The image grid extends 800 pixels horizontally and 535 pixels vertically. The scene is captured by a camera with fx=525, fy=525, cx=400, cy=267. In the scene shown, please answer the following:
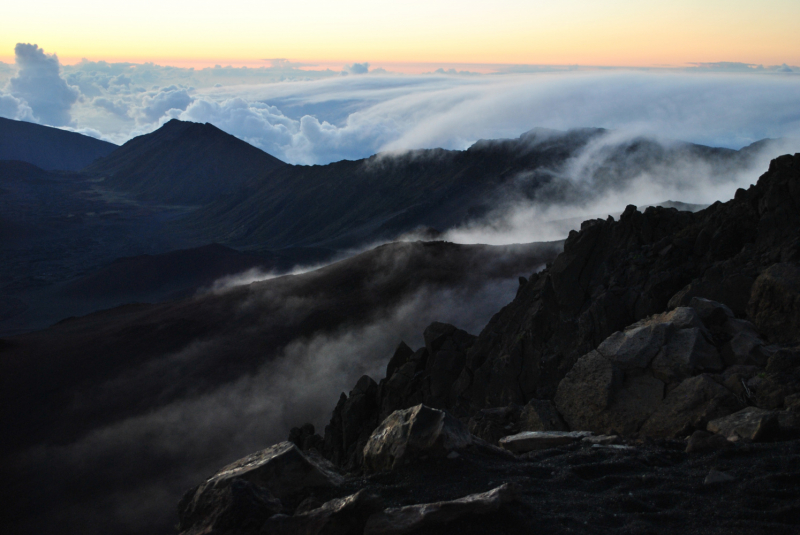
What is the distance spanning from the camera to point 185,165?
489ft

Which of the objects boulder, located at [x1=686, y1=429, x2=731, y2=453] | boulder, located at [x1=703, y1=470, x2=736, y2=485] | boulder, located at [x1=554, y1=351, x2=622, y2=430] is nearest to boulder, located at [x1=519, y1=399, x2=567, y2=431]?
boulder, located at [x1=554, y1=351, x2=622, y2=430]

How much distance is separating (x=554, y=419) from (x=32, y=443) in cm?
2823

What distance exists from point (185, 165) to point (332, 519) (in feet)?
520

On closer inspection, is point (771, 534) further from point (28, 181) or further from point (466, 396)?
point (28, 181)

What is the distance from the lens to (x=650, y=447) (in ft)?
26.4

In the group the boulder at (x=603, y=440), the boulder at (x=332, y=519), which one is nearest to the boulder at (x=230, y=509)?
the boulder at (x=332, y=519)

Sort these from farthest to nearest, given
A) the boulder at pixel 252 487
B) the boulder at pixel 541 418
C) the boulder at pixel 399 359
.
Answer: the boulder at pixel 399 359, the boulder at pixel 541 418, the boulder at pixel 252 487

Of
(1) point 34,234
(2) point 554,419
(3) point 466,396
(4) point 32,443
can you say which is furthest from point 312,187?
(2) point 554,419

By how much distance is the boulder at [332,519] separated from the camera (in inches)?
229

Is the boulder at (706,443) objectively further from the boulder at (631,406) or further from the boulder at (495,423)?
the boulder at (495,423)

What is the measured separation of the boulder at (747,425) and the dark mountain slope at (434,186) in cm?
7004

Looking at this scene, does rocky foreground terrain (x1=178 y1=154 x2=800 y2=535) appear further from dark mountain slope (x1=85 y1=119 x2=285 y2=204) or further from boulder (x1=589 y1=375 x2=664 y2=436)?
dark mountain slope (x1=85 y1=119 x2=285 y2=204)

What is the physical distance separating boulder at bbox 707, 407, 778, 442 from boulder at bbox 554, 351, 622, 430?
6.49 ft

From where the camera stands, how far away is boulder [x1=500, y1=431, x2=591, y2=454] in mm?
8891
